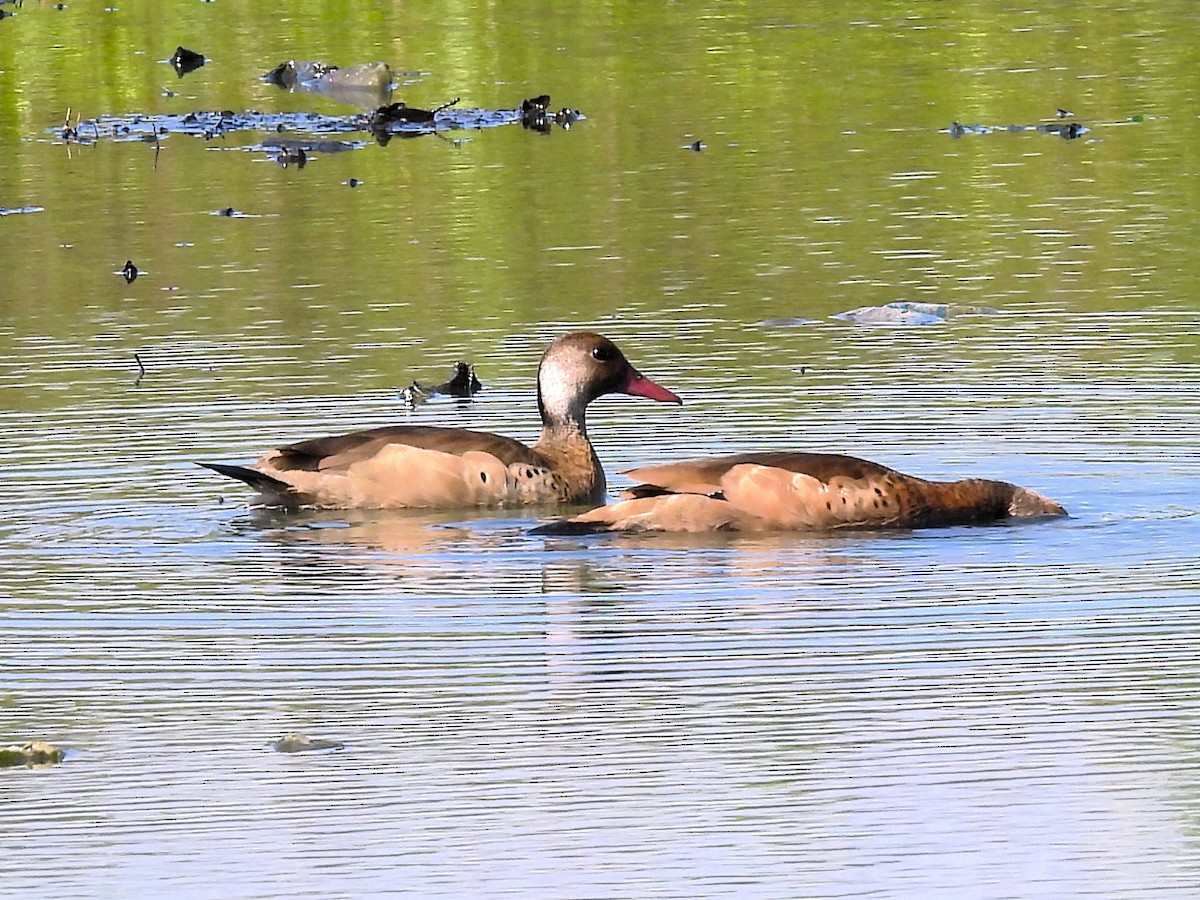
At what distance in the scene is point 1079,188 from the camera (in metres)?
19.6

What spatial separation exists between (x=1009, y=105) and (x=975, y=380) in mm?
11162

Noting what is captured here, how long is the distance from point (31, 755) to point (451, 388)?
6.27 m

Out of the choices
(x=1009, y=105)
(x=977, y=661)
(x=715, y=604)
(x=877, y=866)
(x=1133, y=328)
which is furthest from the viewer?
(x=1009, y=105)

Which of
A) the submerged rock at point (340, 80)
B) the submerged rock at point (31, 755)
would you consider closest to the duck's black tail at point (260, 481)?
the submerged rock at point (31, 755)

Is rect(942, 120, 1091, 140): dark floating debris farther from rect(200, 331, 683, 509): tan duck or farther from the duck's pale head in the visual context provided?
rect(200, 331, 683, 509): tan duck

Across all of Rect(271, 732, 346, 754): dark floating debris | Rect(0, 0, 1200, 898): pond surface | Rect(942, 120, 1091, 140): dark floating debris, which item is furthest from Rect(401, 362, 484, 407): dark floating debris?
Rect(942, 120, 1091, 140): dark floating debris

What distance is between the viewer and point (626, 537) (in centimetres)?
1089

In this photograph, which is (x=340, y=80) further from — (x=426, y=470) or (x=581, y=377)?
(x=426, y=470)

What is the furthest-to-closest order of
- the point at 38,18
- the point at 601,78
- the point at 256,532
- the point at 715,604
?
1. the point at 38,18
2. the point at 601,78
3. the point at 256,532
4. the point at 715,604

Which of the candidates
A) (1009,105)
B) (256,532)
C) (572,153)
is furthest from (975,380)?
(1009,105)

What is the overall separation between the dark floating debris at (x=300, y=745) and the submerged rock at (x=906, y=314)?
307 inches

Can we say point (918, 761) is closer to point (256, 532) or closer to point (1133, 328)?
point (256, 532)

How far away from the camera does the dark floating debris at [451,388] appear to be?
13.4 meters

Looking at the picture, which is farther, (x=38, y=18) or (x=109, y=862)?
(x=38, y=18)
